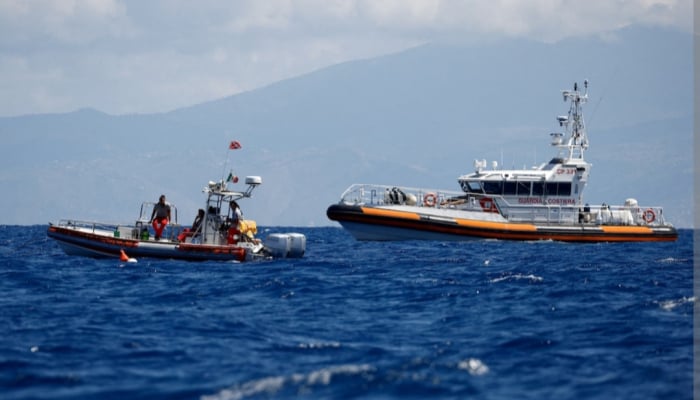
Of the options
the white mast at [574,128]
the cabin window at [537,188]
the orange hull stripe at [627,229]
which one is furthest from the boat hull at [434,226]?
the white mast at [574,128]

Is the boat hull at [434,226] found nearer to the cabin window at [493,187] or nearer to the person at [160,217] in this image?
the cabin window at [493,187]

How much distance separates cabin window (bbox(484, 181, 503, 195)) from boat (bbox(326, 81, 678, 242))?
0.05 meters

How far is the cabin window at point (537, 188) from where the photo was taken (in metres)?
53.2

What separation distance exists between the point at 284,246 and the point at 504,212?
63.1ft

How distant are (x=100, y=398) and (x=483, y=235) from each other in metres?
37.5

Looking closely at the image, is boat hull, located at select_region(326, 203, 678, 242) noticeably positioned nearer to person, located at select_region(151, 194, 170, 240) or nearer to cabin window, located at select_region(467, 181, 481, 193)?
cabin window, located at select_region(467, 181, 481, 193)

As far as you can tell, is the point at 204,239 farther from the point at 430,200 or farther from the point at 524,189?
the point at 524,189

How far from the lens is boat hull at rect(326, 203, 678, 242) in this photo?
1950 inches

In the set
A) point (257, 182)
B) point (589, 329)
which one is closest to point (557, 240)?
point (257, 182)

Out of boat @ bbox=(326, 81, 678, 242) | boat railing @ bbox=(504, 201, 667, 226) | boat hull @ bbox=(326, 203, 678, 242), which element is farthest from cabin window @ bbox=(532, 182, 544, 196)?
boat hull @ bbox=(326, 203, 678, 242)

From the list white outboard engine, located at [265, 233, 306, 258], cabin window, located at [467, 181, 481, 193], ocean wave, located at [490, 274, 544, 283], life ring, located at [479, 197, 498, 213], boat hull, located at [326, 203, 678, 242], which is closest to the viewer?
ocean wave, located at [490, 274, 544, 283]

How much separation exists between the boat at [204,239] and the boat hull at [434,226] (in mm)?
13359

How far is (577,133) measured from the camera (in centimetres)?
5775

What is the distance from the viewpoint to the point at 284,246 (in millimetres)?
Result: 35719
